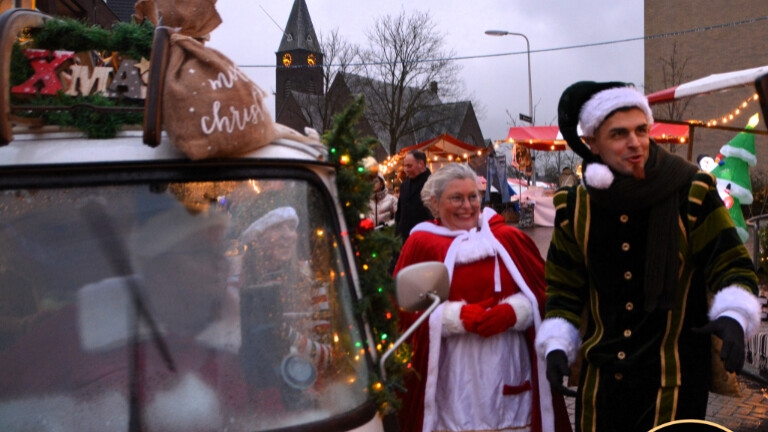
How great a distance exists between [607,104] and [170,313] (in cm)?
201

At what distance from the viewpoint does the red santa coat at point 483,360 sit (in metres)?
4.26

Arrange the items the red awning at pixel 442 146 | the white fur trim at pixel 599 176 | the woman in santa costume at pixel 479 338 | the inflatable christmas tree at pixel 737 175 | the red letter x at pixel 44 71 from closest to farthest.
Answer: the red letter x at pixel 44 71
the white fur trim at pixel 599 176
the woman in santa costume at pixel 479 338
the inflatable christmas tree at pixel 737 175
the red awning at pixel 442 146

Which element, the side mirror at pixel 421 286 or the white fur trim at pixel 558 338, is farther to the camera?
the white fur trim at pixel 558 338

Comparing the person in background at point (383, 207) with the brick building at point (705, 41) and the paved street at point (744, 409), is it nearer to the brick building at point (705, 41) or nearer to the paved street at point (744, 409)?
the paved street at point (744, 409)

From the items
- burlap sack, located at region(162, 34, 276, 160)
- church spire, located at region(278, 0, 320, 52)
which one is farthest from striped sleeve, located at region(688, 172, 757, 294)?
church spire, located at region(278, 0, 320, 52)

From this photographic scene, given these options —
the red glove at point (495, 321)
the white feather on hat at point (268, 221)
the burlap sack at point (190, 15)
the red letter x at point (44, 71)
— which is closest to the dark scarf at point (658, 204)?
the red glove at point (495, 321)

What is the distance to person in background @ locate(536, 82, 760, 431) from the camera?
318cm

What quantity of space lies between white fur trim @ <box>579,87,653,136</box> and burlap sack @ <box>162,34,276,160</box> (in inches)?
59.4

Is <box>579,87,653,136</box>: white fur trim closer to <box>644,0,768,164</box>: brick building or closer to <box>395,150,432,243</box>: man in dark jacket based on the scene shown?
<box>395,150,432,243</box>: man in dark jacket

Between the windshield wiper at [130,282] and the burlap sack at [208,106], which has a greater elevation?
the burlap sack at [208,106]

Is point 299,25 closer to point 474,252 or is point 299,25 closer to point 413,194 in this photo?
point 413,194

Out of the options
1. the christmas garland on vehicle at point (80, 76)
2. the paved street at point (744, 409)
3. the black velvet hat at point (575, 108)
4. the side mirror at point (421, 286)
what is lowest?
the paved street at point (744, 409)

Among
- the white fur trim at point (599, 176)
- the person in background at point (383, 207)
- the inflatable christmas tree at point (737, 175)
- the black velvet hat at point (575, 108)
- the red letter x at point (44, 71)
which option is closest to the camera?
the red letter x at point (44, 71)

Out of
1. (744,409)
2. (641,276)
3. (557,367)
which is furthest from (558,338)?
(744,409)
